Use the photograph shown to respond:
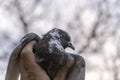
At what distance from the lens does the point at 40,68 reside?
2293 millimetres

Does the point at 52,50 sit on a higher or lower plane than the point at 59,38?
lower

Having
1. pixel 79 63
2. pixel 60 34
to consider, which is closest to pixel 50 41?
pixel 60 34

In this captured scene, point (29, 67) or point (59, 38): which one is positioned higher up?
point (59, 38)

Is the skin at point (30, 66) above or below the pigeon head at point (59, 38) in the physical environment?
below

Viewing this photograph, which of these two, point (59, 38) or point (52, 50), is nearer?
point (52, 50)

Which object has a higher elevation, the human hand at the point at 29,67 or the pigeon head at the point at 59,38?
the pigeon head at the point at 59,38

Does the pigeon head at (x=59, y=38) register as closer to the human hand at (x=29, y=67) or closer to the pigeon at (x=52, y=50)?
the pigeon at (x=52, y=50)

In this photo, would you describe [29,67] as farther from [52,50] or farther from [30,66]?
[52,50]

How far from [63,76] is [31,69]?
24cm

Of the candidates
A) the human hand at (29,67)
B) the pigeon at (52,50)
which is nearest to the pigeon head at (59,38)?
the pigeon at (52,50)

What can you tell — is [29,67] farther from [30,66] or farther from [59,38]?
[59,38]

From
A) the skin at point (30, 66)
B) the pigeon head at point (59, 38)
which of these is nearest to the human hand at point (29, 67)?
the skin at point (30, 66)

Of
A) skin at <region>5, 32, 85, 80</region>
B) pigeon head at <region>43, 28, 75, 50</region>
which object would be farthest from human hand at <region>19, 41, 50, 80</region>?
pigeon head at <region>43, 28, 75, 50</region>

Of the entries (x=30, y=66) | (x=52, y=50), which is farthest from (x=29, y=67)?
(x=52, y=50)
